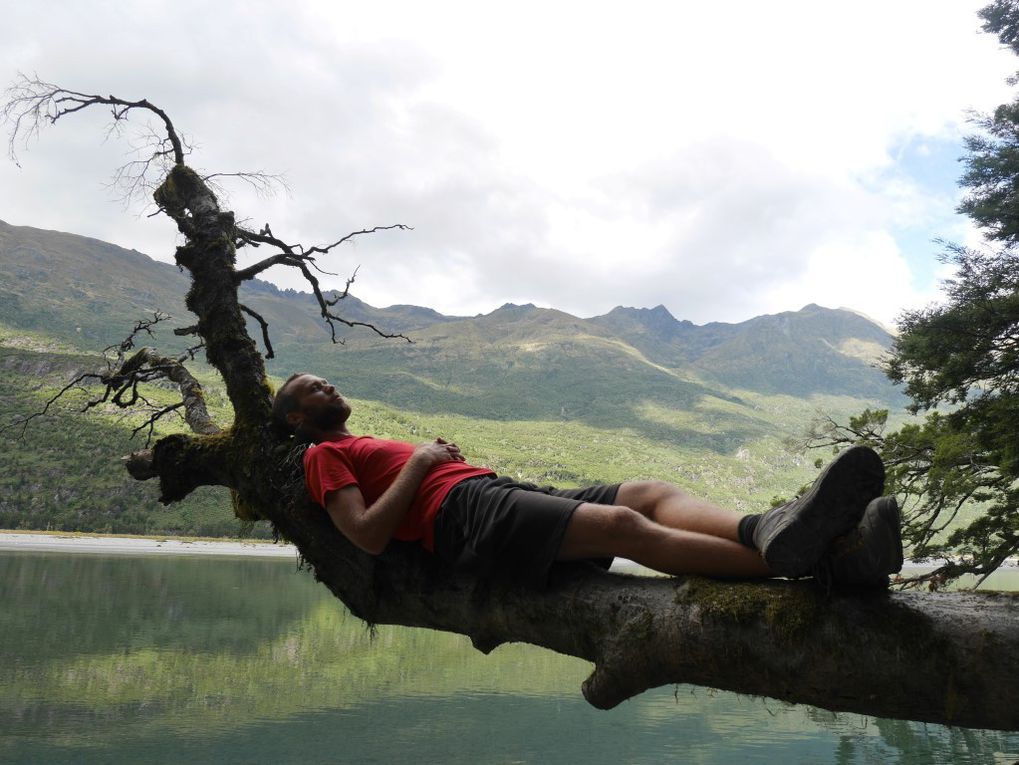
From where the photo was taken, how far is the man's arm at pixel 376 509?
300cm

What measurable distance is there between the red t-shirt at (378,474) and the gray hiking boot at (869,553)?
163 centimetres

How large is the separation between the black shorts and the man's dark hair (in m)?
1.25

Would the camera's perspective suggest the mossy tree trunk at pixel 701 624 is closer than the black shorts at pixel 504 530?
Yes

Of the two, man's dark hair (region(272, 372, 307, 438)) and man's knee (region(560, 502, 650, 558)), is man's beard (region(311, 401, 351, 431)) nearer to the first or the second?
man's dark hair (region(272, 372, 307, 438))

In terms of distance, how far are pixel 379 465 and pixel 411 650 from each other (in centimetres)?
2654

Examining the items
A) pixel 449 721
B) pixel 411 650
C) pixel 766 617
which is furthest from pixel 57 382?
pixel 766 617

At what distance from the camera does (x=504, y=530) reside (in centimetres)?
279

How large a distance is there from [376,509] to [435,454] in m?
0.42

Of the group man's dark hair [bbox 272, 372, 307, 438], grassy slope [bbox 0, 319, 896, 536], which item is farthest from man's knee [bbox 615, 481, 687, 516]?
grassy slope [bbox 0, 319, 896, 536]

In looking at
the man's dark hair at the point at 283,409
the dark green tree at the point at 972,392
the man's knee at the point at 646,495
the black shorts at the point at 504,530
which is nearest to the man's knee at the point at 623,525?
the black shorts at the point at 504,530

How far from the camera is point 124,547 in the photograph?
2576 inches

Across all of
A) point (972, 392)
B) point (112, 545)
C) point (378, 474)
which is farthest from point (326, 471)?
point (112, 545)

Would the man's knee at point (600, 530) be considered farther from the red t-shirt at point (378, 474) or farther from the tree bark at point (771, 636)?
the red t-shirt at point (378, 474)

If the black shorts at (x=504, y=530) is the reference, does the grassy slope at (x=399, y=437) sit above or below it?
below
